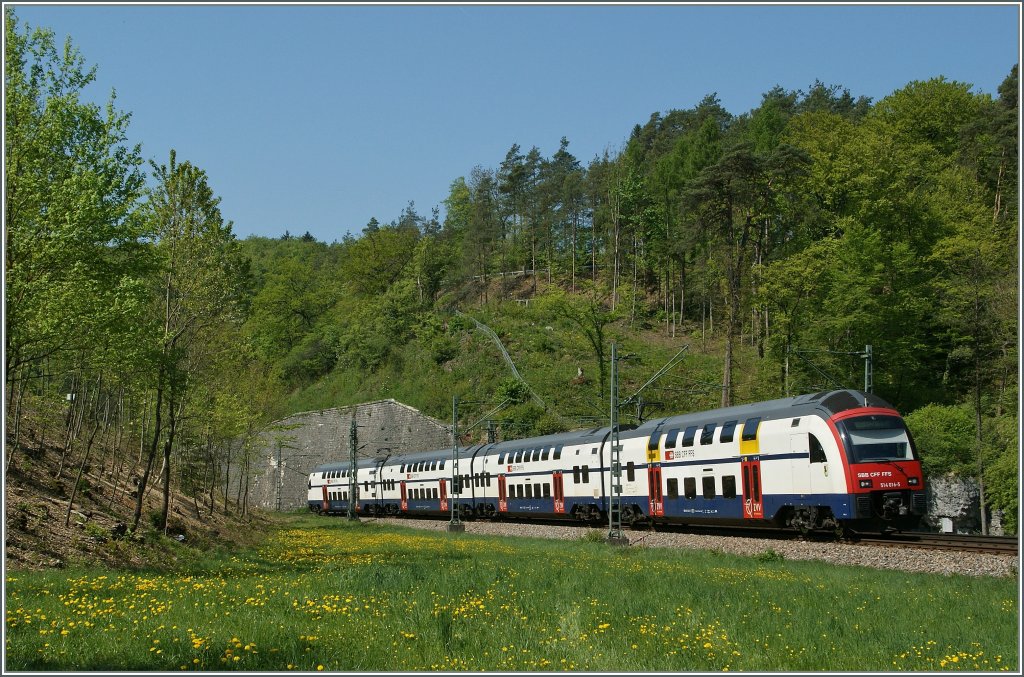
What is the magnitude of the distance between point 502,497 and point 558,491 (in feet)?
23.6

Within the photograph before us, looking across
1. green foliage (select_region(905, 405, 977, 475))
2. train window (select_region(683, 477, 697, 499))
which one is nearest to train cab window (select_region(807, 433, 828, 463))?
train window (select_region(683, 477, 697, 499))

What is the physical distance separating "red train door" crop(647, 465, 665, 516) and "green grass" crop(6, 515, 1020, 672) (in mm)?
14606

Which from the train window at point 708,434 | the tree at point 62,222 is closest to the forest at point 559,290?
the tree at point 62,222

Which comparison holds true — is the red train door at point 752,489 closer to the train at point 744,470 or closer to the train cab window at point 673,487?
the train at point 744,470

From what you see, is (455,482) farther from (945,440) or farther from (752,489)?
(945,440)

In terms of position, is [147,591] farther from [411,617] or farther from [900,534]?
[900,534]

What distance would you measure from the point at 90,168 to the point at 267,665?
12157 millimetres

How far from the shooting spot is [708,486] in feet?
109

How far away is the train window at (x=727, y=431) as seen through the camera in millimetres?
32156

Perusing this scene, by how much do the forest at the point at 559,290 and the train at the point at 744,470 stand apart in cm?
484

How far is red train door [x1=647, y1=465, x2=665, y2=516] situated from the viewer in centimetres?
3662

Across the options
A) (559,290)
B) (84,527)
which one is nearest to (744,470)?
(84,527)

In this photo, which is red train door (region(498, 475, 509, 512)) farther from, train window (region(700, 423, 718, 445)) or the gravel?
train window (region(700, 423, 718, 445))

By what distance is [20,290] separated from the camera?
16188 millimetres
